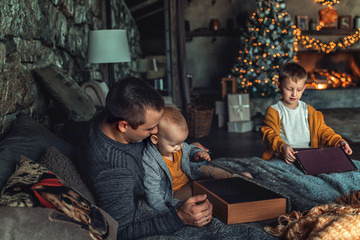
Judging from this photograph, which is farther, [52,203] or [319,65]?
[319,65]

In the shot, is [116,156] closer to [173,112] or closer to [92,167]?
[92,167]

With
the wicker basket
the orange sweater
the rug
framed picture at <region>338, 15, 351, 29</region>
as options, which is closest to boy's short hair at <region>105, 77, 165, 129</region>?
the orange sweater

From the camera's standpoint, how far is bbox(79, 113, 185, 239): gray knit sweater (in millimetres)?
1198

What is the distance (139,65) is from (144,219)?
15.6 ft

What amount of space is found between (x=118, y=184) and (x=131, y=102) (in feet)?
0.97

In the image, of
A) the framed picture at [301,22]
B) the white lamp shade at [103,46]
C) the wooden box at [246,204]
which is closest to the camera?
the wooden box at [246,204]

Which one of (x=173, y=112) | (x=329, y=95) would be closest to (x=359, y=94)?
(x=329, y=95)

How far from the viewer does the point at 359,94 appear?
6.53 metres

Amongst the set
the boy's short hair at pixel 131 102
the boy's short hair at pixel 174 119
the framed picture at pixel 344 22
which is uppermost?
the framed picture at pixel 344 22

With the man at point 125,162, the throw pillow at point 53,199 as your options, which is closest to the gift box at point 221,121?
the man at point 125,162

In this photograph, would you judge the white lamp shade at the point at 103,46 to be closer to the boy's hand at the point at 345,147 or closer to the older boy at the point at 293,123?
the older boy at the point at 293,123

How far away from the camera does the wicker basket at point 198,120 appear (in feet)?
15.2

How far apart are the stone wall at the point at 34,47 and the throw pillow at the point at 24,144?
173 millimetres

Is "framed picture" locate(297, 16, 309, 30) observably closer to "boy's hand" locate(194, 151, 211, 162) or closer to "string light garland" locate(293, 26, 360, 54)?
"string light garland" locate(293, 26, 360, 54)
